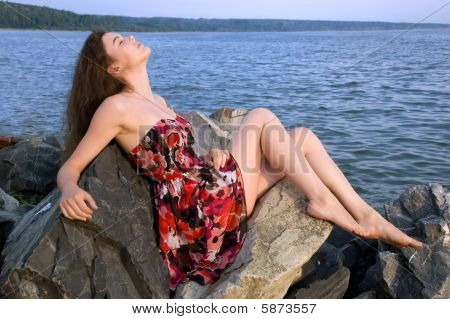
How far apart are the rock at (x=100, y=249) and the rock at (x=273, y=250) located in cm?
35

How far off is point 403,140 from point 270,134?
4.98 meters

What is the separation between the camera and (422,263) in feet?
11.3

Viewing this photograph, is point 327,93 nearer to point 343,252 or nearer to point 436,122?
point 436,122

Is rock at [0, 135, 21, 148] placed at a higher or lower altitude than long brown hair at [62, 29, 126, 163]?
lower

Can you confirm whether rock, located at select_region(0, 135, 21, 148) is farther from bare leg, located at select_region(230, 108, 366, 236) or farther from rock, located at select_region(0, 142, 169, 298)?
bare leg, located at select_region(230, 108, 366, 236)

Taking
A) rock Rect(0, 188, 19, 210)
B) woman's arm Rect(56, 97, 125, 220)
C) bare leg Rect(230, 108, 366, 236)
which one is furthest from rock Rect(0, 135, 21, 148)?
bare leg Rect(230, 108, 366, 236)

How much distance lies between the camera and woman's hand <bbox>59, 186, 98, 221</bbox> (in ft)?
9.40

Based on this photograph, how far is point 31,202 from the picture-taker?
211 inches

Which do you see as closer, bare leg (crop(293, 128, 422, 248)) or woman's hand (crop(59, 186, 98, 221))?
woman's hand (crop(59, 186, 98, 221))

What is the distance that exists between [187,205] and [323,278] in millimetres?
1080

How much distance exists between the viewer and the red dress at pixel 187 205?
3.32 m

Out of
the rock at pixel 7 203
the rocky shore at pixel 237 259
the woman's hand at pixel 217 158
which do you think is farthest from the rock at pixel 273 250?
the rock at pixel 7 203

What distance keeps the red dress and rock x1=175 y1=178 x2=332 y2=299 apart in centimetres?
13

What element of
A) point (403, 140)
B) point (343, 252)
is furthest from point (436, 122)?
point (343, 252)
